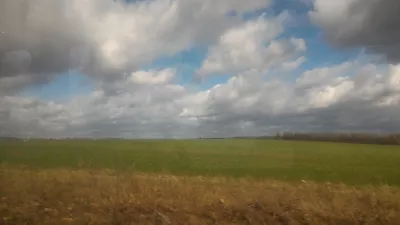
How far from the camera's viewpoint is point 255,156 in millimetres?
23531

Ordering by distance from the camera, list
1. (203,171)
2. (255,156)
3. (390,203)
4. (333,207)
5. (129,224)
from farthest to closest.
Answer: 1. (255,156)
2. (203,171)
3. (390,203)
4. (333,207)
5. (129,224)

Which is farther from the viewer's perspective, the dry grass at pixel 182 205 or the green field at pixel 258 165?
the green field at pixel 258 165

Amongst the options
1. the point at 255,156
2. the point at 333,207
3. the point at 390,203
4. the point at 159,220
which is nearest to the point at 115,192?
the point at 159,220

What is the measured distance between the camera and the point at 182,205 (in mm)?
8781

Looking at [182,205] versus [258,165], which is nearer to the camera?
[182,205]

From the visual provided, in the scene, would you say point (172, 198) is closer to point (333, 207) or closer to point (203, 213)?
point (203, 213)

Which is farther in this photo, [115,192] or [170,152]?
[170,152]

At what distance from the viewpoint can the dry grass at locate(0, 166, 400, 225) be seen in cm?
819

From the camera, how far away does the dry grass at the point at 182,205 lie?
26.9 feet

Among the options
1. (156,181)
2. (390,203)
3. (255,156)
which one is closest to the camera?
(390,203)

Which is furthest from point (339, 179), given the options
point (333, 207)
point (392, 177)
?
point (333, 207)

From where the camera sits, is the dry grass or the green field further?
the green field

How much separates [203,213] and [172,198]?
3.70 feet

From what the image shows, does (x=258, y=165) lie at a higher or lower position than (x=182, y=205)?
higher
